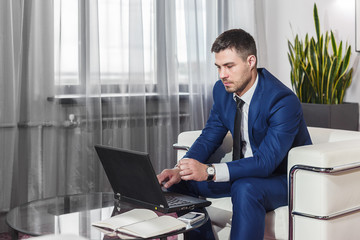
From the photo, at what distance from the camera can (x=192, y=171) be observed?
211 cm

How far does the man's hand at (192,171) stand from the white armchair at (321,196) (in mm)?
330

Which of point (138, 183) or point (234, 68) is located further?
point (234, 68)

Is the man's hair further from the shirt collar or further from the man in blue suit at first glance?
the shirt collar

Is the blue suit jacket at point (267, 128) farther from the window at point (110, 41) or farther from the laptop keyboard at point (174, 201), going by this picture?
the window at point (110, 41)

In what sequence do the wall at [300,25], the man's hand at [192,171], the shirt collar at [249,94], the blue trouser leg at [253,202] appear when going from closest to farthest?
the blue trouser leg at [253,202] → the man's hand at [192,171] → the shirt collar at [249,94] → the wall at [300,25]

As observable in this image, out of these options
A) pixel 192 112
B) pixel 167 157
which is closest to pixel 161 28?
pixel 192 112

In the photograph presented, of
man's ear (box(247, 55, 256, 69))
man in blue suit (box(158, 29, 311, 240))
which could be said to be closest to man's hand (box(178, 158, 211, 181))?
man in blue suit (box(158, 29, 311, 240))

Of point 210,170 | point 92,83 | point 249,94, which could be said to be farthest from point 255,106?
point 92,83

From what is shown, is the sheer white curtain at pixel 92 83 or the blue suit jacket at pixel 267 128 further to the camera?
the sheer white curtain at pixel 92 83

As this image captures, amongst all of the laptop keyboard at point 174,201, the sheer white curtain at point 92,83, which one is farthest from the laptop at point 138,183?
the sheer white curtain at point 92,83

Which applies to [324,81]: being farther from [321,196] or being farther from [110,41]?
[321,196]

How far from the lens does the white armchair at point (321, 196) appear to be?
79.9 inches

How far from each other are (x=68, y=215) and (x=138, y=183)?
0.93 feet

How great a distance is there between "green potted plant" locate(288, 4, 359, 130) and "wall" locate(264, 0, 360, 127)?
6cm
